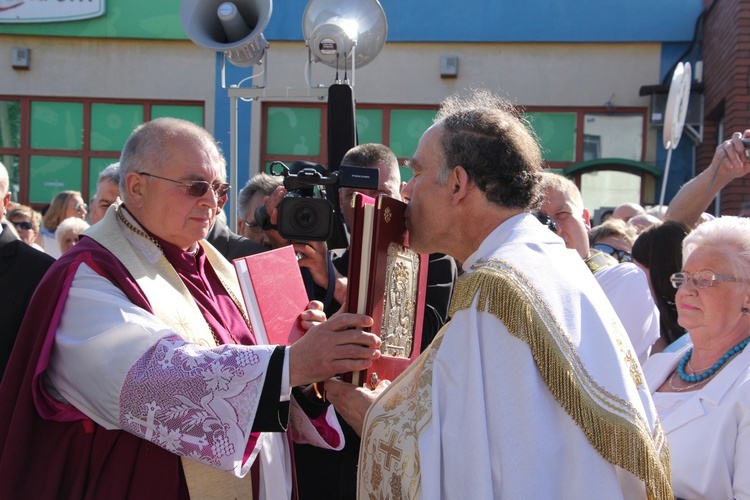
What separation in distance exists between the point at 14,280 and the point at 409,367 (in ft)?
6.95

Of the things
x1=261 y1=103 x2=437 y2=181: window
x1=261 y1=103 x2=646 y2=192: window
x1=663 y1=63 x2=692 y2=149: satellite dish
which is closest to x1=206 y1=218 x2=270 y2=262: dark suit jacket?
x1=663 y1=63 x2=692 y2=149: satellite dish

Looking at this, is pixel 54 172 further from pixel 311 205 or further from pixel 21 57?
pixel 311 205

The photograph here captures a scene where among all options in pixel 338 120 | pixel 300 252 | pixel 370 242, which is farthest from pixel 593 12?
pixel 370 242

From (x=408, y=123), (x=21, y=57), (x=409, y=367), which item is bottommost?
(x=409, y=367)

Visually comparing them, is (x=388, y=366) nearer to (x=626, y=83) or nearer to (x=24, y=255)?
(x=24, y=255)

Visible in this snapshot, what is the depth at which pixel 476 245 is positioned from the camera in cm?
239

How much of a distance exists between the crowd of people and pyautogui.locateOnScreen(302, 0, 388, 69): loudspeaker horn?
8.86 feet

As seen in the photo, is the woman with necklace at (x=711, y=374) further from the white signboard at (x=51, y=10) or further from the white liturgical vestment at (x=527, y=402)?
the white signboard at (x=51, y=10)

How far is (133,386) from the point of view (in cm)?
233

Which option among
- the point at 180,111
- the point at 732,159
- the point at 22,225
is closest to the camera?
the point at 732,159

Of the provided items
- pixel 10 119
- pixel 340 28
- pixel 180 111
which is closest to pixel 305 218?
pixel 340 28

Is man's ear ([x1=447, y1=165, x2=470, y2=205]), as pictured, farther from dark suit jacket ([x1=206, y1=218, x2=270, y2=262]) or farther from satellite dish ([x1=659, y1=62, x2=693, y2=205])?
satellite dish ([x1=659, y1=62, x2=693, y2=205])

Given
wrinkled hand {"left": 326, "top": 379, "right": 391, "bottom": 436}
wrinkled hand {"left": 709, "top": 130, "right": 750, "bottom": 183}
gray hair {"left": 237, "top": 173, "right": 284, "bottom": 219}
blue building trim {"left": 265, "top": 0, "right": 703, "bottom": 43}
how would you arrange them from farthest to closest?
blue building trim {"left": 265, "top": 0, "right": 703, "bottom": 43} → gray hair {"left": 237, "top": 173, "right": 284, "bottom": 219} → wrinkled hand {"left": 709, "top": 130, "right": 750, "bottom": 183} → wrinkled hand {"left": 326, "top": 379, "right": 391, "bottom": 436}

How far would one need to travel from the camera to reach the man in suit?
3.54 metres
